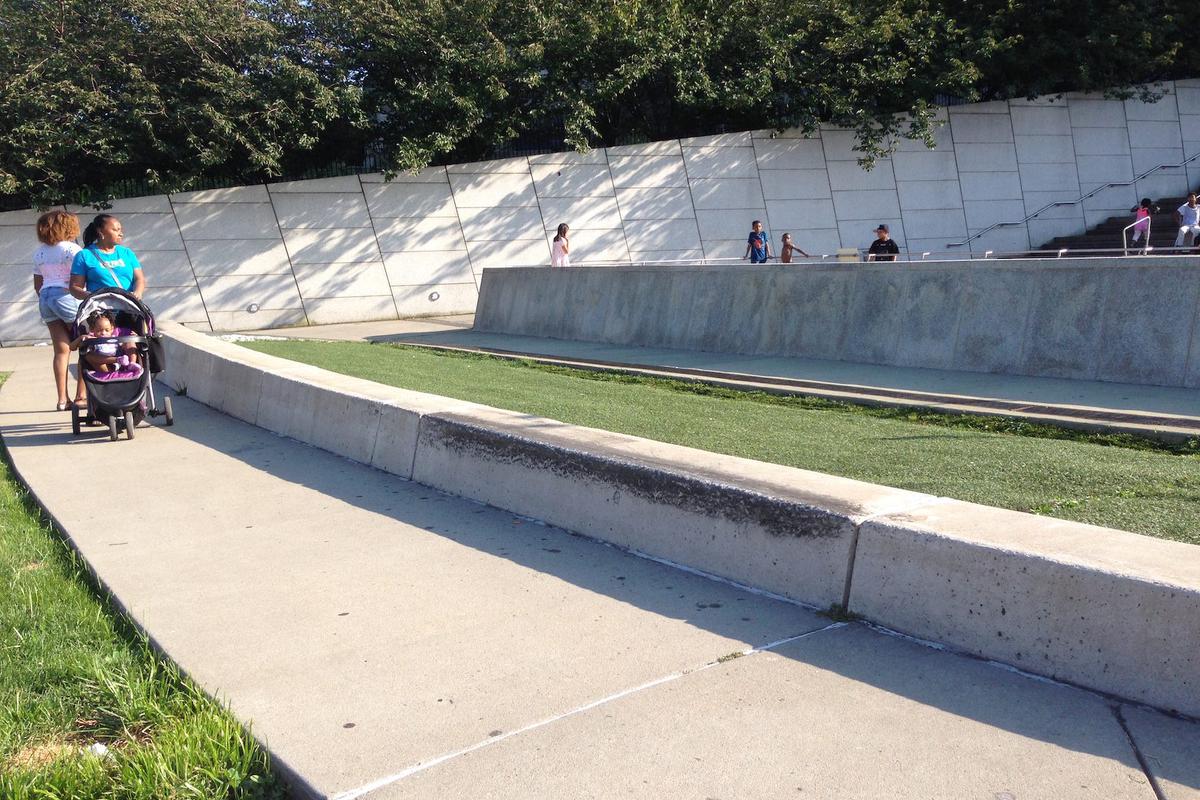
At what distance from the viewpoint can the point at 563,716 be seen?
133 inches

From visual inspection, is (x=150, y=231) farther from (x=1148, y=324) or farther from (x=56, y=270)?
(x=1148, y=324)

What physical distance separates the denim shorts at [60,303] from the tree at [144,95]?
13356 mm

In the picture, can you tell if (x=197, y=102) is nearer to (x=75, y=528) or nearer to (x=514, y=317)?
(x=514, y=317)

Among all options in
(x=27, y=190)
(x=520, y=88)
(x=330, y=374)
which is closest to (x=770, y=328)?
(x=330, y=374)

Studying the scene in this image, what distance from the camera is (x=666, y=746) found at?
316 cm

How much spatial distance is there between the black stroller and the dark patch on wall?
124 inches

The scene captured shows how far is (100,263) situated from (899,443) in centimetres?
659

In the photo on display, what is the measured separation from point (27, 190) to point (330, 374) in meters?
15.8

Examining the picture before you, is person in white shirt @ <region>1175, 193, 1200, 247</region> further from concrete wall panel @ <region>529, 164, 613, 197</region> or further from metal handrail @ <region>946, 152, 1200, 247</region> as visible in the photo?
concrete wall panel @ <region>529, 164, 613, 197</region>

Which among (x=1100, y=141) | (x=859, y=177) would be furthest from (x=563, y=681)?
(x=1100, y=141)

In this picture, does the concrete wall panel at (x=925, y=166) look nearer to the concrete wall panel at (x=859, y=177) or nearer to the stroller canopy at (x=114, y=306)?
the concrete wall panel at (x=859, y=177)

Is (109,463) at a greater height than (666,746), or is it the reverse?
(109,463)

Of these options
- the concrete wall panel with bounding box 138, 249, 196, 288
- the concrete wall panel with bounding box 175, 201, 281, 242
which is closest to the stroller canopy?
the concrete wall panel with bounding box 138, 249, 196, 288

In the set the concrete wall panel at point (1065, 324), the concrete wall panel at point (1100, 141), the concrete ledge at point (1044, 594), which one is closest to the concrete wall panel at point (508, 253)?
the concrete wall panel at point (1100, 141)
